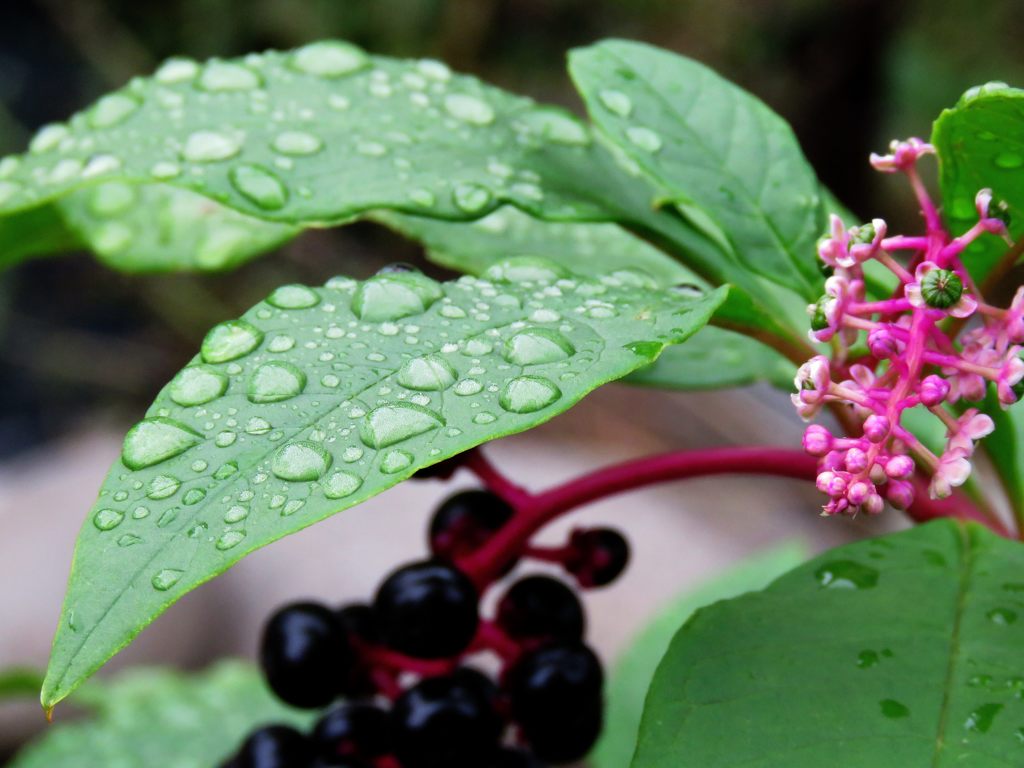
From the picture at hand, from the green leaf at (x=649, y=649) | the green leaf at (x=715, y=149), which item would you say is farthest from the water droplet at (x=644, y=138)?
the green leaf at (x=649, y=649)

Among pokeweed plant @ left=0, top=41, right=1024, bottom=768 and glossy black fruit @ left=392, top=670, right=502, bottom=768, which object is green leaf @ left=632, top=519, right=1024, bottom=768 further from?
glossy black fruit @ left=392, top=670, right=502, bottom=768

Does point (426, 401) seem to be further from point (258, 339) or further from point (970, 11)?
point (970, 11)

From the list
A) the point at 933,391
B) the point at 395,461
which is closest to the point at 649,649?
the point at 933,391

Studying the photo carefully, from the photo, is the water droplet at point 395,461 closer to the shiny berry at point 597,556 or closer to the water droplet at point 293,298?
the water droplet at point 293,298

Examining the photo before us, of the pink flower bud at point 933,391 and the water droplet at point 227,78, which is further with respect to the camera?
the water droplet at point 227,78

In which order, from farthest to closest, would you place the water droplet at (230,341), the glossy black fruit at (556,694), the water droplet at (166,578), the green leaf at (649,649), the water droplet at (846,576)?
the green leaf at (649,649) < the glossy black fruit at (556,694) < the water droplet at (846,576) < the water droplet at (230,341) < the water droplet at (166,578)

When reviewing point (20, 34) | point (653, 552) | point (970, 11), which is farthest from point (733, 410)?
point (20, 34)

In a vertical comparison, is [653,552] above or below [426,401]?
below
